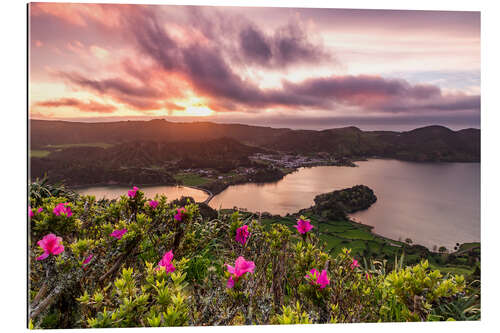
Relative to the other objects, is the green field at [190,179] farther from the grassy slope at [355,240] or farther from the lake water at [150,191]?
the grassy slope at [355,240]

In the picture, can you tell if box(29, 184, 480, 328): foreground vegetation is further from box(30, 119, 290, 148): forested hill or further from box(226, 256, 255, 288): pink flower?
box(30, 119, 290, 148): forested hill

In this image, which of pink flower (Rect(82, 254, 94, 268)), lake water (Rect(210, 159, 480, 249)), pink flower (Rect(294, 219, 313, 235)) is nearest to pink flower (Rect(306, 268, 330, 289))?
pink flower (Rect(294, 219, 313, 235))

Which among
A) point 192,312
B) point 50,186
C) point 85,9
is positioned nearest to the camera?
point 192,312

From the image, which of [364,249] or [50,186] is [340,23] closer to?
[364,249]

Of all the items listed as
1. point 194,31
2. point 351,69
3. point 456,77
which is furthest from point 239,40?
point 456,77

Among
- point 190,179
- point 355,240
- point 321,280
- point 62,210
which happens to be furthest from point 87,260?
point 355,240

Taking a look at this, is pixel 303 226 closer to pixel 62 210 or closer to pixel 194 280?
pixel 194 280
